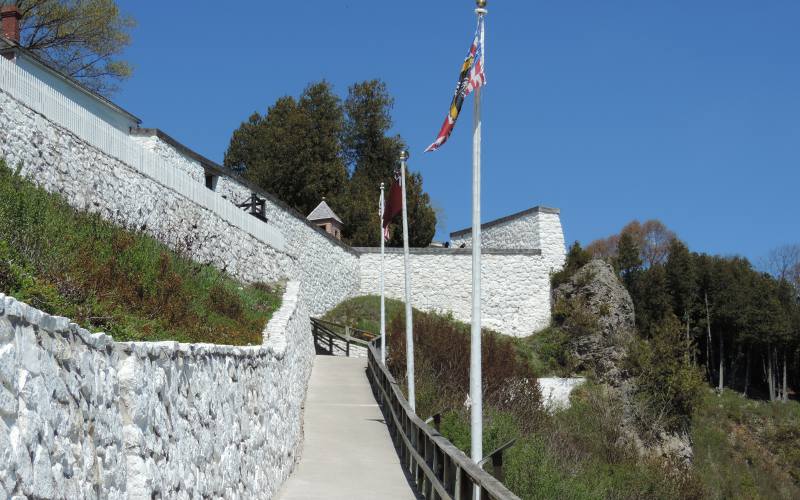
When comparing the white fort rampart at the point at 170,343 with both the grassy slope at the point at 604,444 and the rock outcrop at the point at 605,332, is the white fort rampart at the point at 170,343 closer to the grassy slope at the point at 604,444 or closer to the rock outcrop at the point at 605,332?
the rock outcrop at the point at 605,332

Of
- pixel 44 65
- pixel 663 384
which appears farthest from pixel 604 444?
pixel 44 65

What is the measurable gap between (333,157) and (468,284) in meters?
17.4

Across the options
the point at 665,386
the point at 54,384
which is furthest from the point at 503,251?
the point at 54,384

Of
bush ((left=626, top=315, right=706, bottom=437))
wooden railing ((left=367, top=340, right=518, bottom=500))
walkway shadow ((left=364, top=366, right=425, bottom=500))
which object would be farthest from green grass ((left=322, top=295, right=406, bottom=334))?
wooden railing ((left=367, top=340, right=518, bottom=500))

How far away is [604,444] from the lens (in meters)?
28.7

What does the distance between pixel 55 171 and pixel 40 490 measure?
48.8 feet

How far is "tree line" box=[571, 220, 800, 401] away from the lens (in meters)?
57.1

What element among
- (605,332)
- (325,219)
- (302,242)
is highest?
(325,219)

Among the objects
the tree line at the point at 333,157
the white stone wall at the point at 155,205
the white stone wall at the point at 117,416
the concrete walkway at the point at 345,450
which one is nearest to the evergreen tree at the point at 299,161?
the tree line at the point at 333,157

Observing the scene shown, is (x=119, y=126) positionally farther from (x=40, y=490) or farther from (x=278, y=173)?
(x=278, y=173)

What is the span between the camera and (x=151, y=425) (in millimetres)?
6555

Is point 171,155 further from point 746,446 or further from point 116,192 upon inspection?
point 746,446

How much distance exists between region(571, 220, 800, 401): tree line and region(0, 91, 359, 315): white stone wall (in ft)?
82.8

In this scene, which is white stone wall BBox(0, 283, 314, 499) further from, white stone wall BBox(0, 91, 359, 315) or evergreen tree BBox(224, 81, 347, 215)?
evergreen tree BBox(224, 81, 347, 215)
